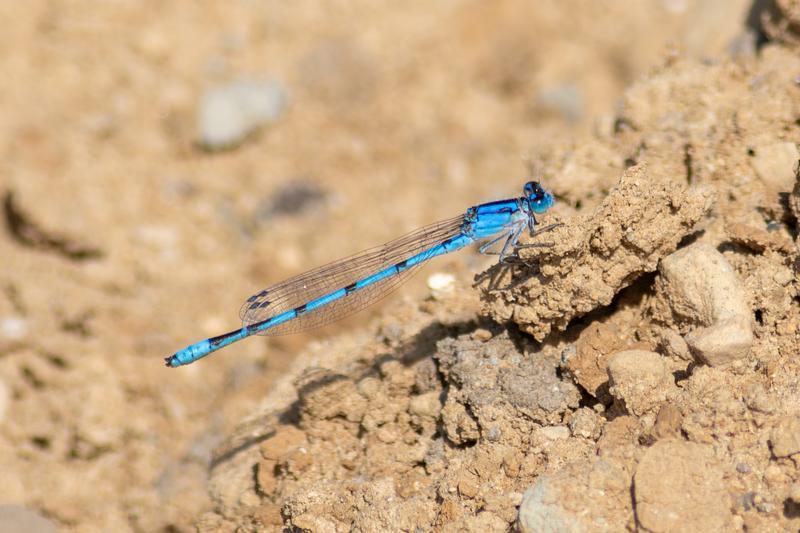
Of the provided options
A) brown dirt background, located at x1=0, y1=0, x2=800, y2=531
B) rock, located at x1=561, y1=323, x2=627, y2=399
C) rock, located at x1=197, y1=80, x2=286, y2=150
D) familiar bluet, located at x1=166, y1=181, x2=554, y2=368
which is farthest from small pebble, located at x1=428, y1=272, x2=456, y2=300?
rock, located at x1=197, y1=80, x2=286, y2=150

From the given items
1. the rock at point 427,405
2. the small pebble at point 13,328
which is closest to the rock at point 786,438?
the rock at point 427,405

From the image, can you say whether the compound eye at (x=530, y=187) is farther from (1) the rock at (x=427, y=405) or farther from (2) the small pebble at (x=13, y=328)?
(2) the small pebble at (x=13, y=328)

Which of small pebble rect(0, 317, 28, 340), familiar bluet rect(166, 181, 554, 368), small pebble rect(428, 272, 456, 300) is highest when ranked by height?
small pebble rect(0, 317, 28, 340)

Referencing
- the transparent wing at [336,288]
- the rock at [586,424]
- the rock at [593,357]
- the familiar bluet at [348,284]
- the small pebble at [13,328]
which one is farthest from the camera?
the small pebble at [13,328]

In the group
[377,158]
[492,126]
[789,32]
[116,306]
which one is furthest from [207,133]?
[789,32]

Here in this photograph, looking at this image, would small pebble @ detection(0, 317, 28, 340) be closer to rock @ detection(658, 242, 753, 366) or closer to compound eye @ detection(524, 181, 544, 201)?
compound eye @ detection(524, 181, 544, 201)

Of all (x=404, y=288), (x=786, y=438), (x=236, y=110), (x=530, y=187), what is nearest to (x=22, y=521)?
(x=404, y=288)
